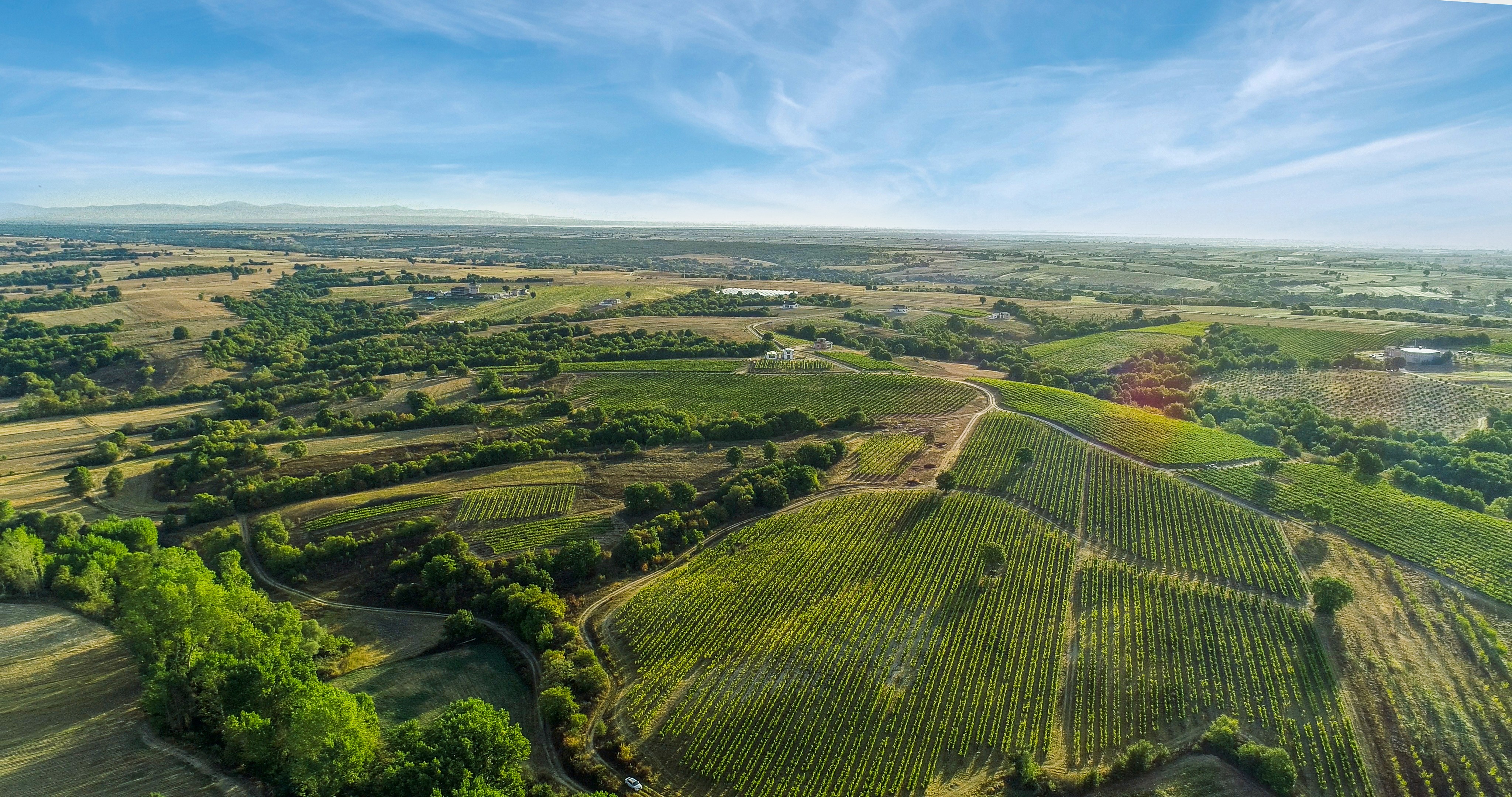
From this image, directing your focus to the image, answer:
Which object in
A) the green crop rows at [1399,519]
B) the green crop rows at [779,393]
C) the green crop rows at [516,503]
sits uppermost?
the green crop rows at [779,393]

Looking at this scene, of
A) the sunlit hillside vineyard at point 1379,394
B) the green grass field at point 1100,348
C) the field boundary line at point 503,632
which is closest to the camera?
the field boundary line at point 503,632

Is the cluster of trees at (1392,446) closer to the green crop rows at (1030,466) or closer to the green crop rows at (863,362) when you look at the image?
the green crop rows at (1030,466)

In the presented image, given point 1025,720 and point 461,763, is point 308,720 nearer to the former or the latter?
point 461,763

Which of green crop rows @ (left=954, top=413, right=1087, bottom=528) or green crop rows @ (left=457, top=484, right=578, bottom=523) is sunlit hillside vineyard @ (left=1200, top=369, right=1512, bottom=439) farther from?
green crop rows @ (left=457, top=484, right=578, bottom=523)

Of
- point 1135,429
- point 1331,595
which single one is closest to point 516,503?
point 1331,595

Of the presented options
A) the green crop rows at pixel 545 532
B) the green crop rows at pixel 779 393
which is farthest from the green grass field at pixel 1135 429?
the green crop rows at pixel 545 532

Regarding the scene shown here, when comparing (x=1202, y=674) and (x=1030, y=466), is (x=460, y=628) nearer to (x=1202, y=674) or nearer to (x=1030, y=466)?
(x=1202, y=674)

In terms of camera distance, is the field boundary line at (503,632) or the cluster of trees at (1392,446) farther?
A: the cluster of trees at (1392,446)

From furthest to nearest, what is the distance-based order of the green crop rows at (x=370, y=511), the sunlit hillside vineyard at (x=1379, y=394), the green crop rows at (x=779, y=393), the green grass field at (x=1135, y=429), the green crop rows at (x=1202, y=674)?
1. the green crop rows at (x=779, y=393)
2. the sunlit hillside vineyard at (x=1379, y=394)
3. the green grass field at (x=1135, y=429)
4. the green crop rows at (x=370, y=511)
5. the green crop rows at (x=1202, y=674)
